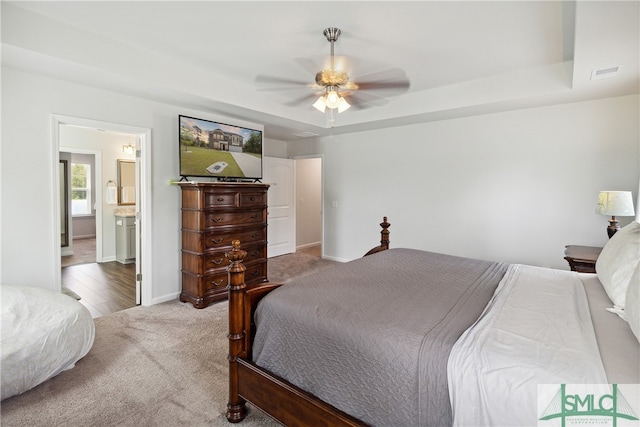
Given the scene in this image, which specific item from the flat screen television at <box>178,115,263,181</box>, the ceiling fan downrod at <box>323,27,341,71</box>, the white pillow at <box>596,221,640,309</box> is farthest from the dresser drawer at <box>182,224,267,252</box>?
the white pillow at <box>596,221,640,309</box>

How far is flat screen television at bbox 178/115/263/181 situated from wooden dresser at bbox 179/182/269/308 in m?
0.36

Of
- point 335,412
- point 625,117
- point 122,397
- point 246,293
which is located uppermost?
point 625,117

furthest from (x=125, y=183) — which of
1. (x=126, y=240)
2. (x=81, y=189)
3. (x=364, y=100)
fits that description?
(x=364, y=100)

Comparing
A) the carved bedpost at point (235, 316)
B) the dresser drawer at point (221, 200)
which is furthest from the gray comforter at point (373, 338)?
the dresser drawer at point (221, 200)

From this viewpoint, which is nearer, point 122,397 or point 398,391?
point 398,391

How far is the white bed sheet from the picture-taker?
1047mm

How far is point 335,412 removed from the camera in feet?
4.63

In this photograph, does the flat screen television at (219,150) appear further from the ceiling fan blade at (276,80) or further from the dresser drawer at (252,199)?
the ceiling fan blade at (276,80)

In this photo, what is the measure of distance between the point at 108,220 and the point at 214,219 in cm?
355

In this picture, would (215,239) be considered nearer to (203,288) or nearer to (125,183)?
(203,288)

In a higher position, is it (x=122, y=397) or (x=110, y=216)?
(x=110, y=216)

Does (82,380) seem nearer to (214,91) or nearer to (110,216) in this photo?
(214,91)

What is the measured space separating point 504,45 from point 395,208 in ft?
9.06

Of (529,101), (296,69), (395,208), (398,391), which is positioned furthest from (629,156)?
(398,391)
